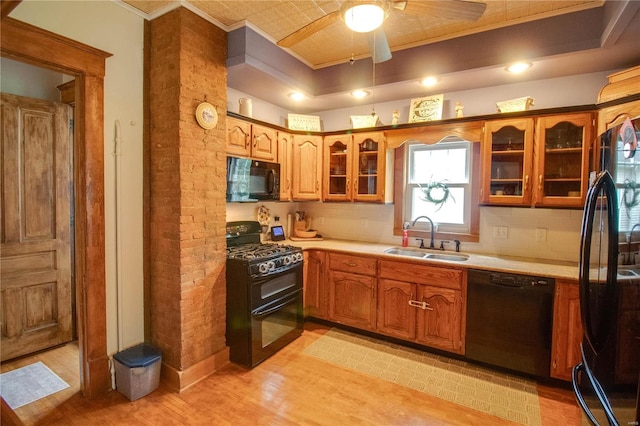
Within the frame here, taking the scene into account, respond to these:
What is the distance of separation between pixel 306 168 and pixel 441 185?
1.51 meters

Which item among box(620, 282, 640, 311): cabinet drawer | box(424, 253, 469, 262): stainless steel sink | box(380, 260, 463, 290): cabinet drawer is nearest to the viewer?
box(620, 282, 640, 311): cabinet drawer

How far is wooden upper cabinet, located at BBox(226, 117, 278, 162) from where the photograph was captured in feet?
9.46

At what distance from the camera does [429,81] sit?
2.96 m

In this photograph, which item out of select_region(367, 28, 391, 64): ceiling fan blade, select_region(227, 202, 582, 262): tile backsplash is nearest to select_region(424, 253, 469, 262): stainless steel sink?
select_region(227, 202, 582, 262): tile backsplash

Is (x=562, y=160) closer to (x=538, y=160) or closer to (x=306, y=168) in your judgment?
(x=538, y=160)

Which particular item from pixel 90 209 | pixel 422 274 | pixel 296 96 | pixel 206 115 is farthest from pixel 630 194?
pixel 296 96

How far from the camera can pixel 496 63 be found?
2.57m

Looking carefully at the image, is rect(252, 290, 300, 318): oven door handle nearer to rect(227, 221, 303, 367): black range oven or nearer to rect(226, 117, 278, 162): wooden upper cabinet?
rect(227, 221, 303, 367): black range oven

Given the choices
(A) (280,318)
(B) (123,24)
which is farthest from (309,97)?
(A) (280,318)

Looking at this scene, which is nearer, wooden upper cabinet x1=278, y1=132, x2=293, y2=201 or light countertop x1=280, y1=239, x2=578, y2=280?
light countertop x1=280, y1=239, x2=578, y2=280

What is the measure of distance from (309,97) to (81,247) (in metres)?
2.51

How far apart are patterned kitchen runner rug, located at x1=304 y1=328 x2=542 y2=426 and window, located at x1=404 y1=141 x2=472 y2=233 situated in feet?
4.39

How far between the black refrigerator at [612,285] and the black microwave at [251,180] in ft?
A: 7.99

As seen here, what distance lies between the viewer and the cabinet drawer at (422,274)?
2.73m
